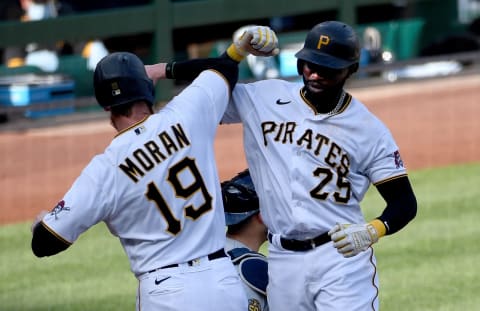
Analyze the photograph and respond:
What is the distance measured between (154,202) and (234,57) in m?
0.91

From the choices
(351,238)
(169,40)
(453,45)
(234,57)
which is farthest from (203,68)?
(453,45)

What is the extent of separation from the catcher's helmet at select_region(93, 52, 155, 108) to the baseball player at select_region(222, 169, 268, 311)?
2.68 ft

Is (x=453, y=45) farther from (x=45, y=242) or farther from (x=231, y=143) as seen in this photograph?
(x=45, y=242)

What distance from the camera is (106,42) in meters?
16.4

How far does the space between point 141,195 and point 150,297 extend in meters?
0.44

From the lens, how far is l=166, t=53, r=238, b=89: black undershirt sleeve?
524 cm

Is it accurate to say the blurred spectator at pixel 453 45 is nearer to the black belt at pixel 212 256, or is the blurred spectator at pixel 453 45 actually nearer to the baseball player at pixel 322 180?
A: the baseball player at pixel 322 180

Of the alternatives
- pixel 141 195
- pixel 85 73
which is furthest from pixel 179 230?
pixel 85 73

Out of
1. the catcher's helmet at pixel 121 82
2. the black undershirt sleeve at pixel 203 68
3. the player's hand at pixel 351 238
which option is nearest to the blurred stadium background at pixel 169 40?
the black undershirt sleeve at pixel 203 68

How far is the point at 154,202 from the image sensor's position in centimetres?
475

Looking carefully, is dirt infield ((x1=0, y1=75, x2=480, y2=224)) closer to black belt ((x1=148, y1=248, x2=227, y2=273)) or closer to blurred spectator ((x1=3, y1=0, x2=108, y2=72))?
blurred spectator ((x1=3, y1=0, x2=108, y2=72))

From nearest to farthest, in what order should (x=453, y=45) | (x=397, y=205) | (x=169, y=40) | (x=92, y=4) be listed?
(x=397, y=205)
(x=92, y=4)
(x=169, y=40)
(x=453, y=45)

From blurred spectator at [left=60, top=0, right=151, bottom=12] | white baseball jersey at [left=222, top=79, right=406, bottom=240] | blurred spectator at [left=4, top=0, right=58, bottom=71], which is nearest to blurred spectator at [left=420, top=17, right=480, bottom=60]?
blurred spectator at [left=60, top=0, right=151, bottom=12]

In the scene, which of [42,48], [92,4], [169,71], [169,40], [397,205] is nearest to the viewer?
[397,205]
